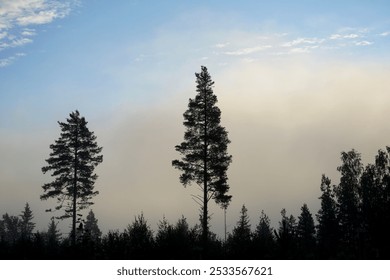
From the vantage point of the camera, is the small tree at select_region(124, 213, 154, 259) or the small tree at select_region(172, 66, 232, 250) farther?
the small tree at select_region(172, 66, 232, 250)

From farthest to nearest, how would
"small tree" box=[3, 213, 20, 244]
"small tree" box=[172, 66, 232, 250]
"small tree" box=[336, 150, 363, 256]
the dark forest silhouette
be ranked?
"small tree" box=[3, 213, 20, 244] → "small tree" box=[336, 150, 363, 256] → "small tree" box=[172, 66, 232, 250] → the dark forest silhouette

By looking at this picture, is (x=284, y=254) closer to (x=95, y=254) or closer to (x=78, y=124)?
(x=95, y=254)

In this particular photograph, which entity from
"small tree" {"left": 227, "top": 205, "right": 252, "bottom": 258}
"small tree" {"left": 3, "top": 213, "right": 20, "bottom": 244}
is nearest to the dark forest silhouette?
"small tree" {"left": 227, "top": 205, "right": 252, "bottom": 258}

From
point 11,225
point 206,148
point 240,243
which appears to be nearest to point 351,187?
point 206,148

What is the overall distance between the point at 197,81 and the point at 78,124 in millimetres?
15199

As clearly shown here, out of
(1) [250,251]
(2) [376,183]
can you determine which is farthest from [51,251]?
(2) [376,183]

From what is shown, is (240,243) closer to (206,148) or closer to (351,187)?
(206,148)

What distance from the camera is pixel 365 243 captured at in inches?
548

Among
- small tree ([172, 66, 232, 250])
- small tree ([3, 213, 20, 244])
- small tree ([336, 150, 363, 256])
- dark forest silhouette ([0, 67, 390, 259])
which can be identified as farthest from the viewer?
small tree ([3, 213, 20, 244])

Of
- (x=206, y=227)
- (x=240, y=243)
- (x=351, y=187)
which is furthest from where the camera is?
(x=351, y=187)

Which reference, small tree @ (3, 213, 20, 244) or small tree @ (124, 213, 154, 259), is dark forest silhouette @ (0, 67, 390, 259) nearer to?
small tree @ (124, 213, 154, 259)

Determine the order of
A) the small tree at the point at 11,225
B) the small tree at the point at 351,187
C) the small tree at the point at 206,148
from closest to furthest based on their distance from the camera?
1. the small tree at the point at 206,148
2. the small tree at the point at 351,187
3. the small tree at the point at 11,225

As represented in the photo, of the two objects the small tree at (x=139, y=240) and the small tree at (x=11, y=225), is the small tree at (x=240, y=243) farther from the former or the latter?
the small tree at (x=11, y=225)

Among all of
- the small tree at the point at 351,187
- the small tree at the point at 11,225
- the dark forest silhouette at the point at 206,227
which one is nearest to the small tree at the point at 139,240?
the dark forest silhouette at the point at 206,227
